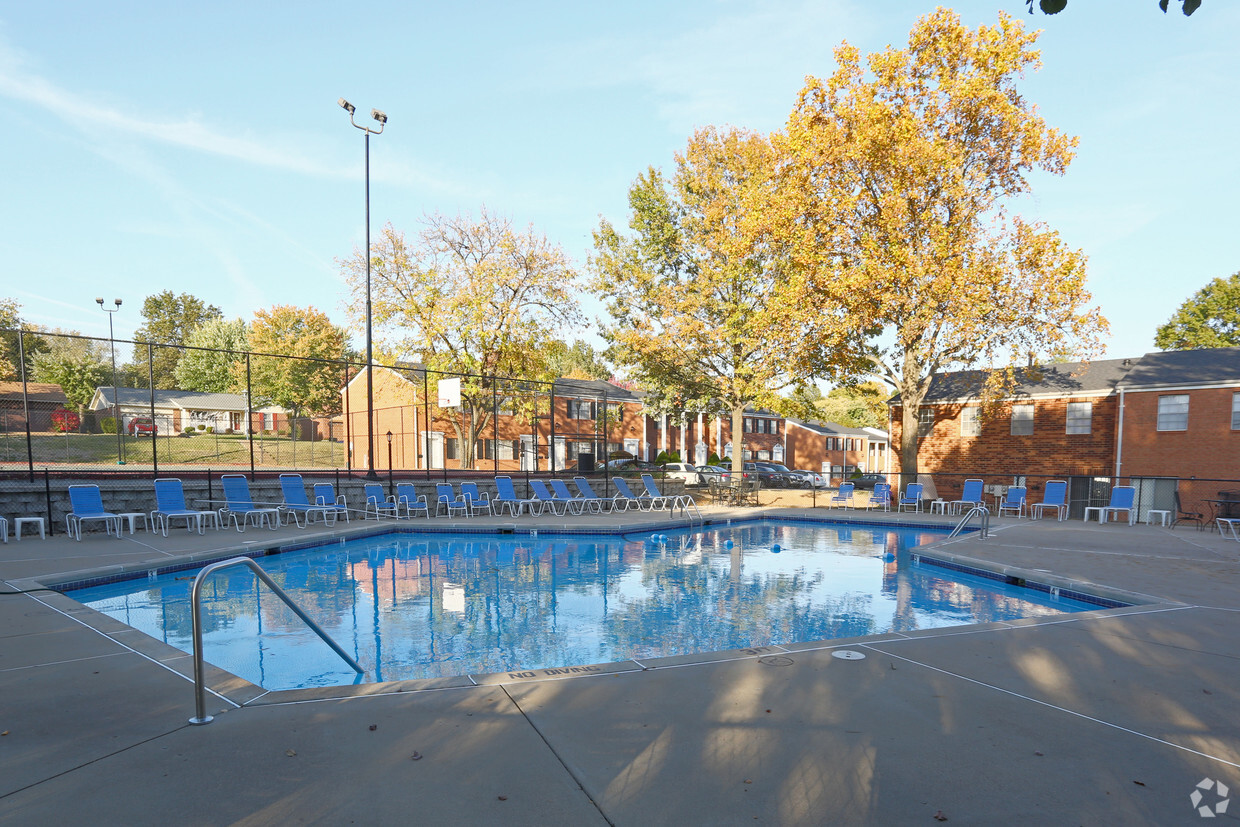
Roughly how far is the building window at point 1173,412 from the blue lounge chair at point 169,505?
26.1 metres

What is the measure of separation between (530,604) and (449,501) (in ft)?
30.0

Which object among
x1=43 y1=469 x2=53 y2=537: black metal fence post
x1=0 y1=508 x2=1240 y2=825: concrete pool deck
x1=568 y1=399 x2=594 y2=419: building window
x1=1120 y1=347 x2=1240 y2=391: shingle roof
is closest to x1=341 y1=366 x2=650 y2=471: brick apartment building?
x1=568 y1=399 x2=594 y2=419: building window

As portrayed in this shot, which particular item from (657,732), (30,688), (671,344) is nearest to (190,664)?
(30,688)

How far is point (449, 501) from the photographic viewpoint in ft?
56.1

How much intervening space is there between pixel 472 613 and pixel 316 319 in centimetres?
5376

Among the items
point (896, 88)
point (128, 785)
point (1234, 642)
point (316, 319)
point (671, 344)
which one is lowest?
point (1234, 642)

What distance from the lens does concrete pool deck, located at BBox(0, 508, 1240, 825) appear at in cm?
271

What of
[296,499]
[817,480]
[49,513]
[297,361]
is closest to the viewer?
[49,513]

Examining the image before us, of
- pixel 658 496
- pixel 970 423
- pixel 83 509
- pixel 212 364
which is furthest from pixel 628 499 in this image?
pixel 212 364

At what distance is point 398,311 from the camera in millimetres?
25875

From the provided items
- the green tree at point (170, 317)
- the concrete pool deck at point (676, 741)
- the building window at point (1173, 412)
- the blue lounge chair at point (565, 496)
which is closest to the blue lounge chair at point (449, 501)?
the blue lounge chair at point (565, 496)

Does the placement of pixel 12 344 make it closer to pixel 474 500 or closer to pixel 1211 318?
pixel 474 500

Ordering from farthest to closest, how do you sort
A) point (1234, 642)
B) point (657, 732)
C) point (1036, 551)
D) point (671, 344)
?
point (671, 344) < point (1036, 551) < point (1234, 642) < point (657, 732)

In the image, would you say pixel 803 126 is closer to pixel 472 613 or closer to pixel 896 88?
pixel 896 88
